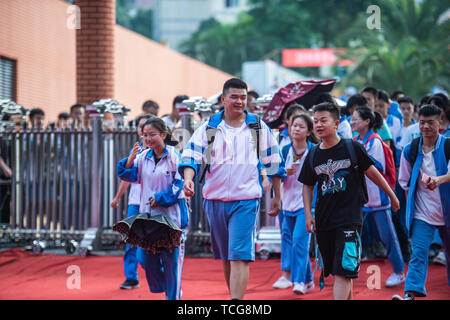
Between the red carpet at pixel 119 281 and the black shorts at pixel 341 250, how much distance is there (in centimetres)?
152

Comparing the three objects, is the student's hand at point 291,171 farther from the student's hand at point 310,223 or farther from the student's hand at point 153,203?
the student's hand at point 153,203

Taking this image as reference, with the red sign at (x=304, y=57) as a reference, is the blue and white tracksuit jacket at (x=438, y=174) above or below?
below

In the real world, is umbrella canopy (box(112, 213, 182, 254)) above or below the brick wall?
below

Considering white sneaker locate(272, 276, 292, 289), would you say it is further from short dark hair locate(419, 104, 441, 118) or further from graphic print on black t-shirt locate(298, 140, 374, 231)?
short dark hair locate(419, 104, 441, 118)

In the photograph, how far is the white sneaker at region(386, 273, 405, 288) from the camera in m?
8.02

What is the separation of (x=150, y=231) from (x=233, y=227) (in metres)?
0.72

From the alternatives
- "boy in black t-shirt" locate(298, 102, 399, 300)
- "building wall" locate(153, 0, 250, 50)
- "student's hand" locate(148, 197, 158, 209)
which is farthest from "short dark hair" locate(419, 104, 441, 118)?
"building wall" locate(153, 0, 250, 50)

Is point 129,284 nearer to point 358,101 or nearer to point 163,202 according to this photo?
point 163,202

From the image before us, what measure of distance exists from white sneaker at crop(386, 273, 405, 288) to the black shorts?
2.17 meters

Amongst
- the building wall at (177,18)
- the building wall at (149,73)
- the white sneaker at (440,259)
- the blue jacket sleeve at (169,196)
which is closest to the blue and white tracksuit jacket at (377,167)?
the white sneaker at (440,259)

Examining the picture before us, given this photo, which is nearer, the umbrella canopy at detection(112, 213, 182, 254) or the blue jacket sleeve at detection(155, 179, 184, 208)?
the umbrella canopy at detection(112, 213, 182, 254)

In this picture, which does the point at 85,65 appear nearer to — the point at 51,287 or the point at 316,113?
the point at 51,287

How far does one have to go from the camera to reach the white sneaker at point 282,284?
26.6 feet

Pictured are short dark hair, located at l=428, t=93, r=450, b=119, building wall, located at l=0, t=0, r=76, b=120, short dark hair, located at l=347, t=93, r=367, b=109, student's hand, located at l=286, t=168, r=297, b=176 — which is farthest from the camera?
building wall, located at l=0, t=0, r=76, b=120
